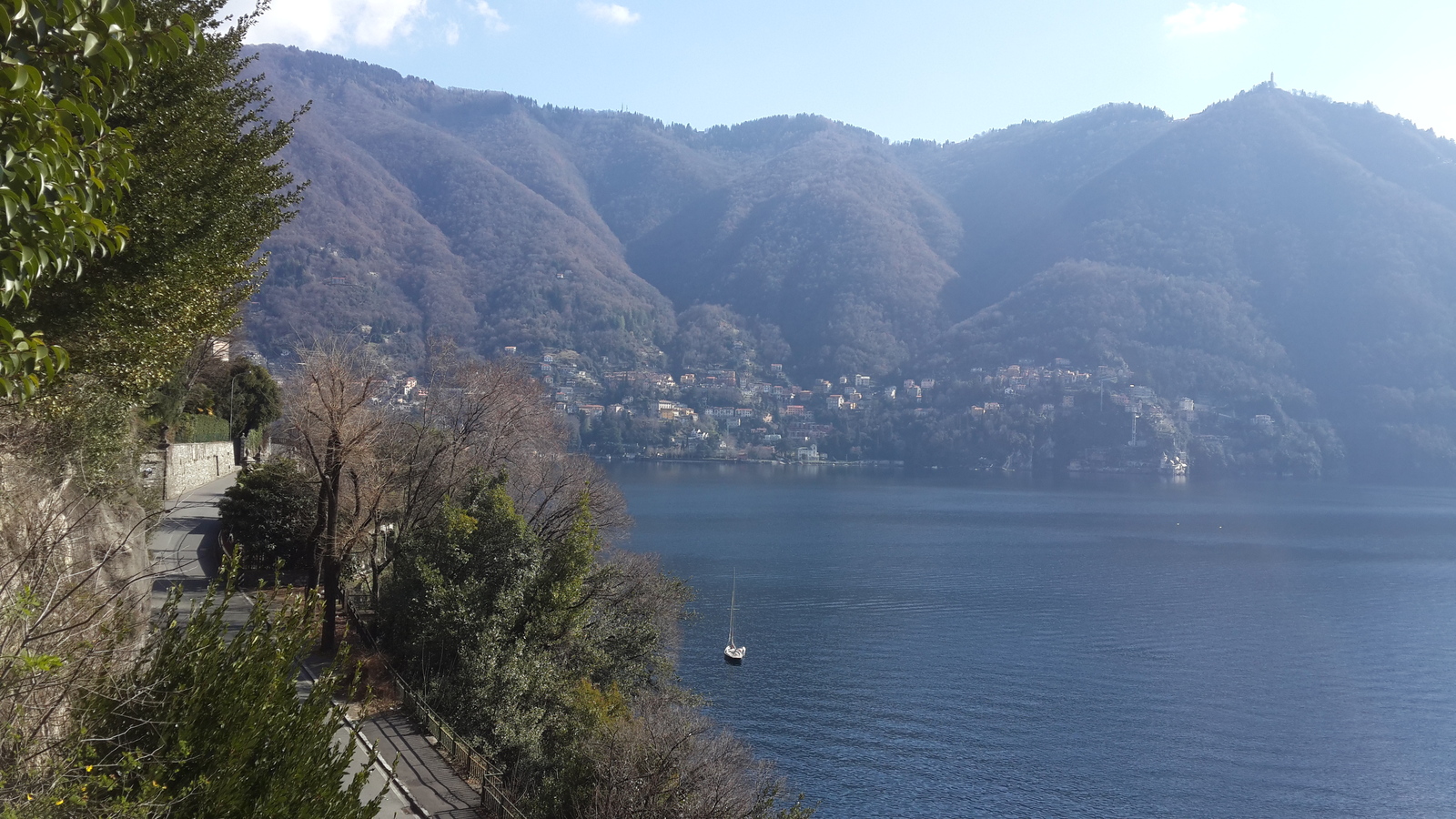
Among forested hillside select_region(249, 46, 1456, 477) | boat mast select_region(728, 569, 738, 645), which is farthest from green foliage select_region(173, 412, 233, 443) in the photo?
forested hillside select_region(249, 46, 1456, 477)

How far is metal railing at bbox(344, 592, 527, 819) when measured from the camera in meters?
12.6

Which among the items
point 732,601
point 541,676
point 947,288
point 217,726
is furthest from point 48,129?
point 947,288

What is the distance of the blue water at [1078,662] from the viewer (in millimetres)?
24781

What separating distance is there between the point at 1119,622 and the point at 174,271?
4135cm

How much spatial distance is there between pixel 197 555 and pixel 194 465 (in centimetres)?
909

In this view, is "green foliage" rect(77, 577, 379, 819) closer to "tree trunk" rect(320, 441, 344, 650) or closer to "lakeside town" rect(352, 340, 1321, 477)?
"tree trunk" rect(320, 441, 344, 650)

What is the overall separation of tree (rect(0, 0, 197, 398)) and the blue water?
21823mm

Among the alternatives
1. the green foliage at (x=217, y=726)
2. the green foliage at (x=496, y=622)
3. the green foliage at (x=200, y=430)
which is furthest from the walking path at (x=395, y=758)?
the green foliage at (x=200, y=430)

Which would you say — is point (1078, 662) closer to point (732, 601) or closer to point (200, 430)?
point (732, 601)

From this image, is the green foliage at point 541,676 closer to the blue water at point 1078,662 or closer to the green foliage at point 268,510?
the green foliage at point 268,510

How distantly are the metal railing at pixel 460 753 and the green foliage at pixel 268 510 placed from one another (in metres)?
6.32

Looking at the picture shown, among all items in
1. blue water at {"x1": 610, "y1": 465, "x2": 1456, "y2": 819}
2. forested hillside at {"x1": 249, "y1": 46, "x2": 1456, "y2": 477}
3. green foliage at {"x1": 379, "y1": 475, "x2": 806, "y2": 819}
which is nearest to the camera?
green foliage at {"x1": 379, "y1": 475, "x2": 806, "y2": 819}

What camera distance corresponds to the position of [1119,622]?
4197 centimetres

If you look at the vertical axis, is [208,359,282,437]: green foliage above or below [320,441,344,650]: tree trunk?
above
